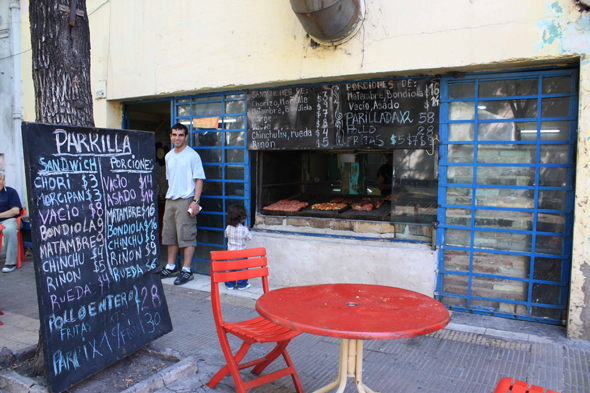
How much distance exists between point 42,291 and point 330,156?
5.49 metres

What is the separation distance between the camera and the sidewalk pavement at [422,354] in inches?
128

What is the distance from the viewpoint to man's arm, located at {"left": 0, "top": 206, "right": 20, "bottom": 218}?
21.9ft

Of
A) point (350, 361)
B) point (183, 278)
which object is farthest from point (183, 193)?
point (350, 361)

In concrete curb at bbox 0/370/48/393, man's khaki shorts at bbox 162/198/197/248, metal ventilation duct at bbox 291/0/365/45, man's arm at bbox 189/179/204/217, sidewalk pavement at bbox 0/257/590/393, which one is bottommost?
sidewalk pavement at bbox 0/257/590/393

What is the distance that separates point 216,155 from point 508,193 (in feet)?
13.2

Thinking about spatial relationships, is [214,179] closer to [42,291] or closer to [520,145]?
[42,291]

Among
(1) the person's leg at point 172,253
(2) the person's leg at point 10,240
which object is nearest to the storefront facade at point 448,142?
(1) the person's leg at point 172,253

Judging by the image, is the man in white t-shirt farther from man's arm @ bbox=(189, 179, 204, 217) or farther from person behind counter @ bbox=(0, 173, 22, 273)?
person behind counter @ bbox=(0, 173, 22, 273)

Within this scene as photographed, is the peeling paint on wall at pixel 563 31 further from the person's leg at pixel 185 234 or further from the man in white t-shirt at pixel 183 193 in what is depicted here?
the person's leg at pixel 185 234

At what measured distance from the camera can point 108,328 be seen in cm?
319

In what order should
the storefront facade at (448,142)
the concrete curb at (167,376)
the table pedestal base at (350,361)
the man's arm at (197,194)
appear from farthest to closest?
the man's arm at (197,194) < the storefront facade at (448,142) < the concrete curb at (167,376) < the table pedestal base at (350,361)

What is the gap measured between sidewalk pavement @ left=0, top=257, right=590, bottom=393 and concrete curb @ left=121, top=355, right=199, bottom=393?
1.8 inches

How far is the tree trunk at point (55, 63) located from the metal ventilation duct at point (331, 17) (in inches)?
86.9

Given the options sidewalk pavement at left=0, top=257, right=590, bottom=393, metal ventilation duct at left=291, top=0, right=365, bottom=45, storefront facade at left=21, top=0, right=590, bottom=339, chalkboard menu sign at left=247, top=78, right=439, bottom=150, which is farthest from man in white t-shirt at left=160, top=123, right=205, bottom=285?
metal ventilation duct at left=291, top=0, right=365, bottom=45
